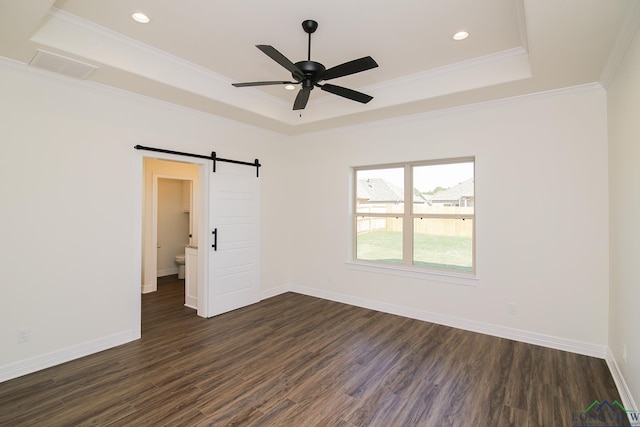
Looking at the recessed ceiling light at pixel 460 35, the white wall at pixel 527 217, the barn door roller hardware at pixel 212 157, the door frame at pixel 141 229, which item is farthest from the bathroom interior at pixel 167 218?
the recessed ceiling light at pixel 460 35

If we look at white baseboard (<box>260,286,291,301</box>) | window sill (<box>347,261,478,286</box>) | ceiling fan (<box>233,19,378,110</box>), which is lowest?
white baseboard (<box>260,286,291,301</box>)

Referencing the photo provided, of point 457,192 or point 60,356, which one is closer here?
point 60,356

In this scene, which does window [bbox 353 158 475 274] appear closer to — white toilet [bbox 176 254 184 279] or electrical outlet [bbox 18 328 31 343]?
white toilet [bbox 176 254 184 279]

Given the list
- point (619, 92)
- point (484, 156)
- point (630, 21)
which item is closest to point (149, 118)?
point (484, 156)

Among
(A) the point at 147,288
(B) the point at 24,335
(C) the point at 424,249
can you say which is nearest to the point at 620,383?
(C) the point at 424,249

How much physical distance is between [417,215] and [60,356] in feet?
14.8

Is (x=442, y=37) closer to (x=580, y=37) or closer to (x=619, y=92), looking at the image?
(x=580, y=37)

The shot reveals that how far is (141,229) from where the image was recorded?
372 centimetres

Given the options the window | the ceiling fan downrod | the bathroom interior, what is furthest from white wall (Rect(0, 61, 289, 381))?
the window

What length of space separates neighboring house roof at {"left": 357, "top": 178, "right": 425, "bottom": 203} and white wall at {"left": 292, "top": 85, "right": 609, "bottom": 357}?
16.9 inches

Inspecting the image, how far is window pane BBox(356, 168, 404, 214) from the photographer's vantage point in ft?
15.5

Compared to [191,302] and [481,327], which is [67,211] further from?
[481,327]

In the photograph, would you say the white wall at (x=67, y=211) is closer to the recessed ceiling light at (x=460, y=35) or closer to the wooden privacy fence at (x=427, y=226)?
the wooden privacy fence at (x=427, y=226)

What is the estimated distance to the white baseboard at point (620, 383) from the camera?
2258mm
